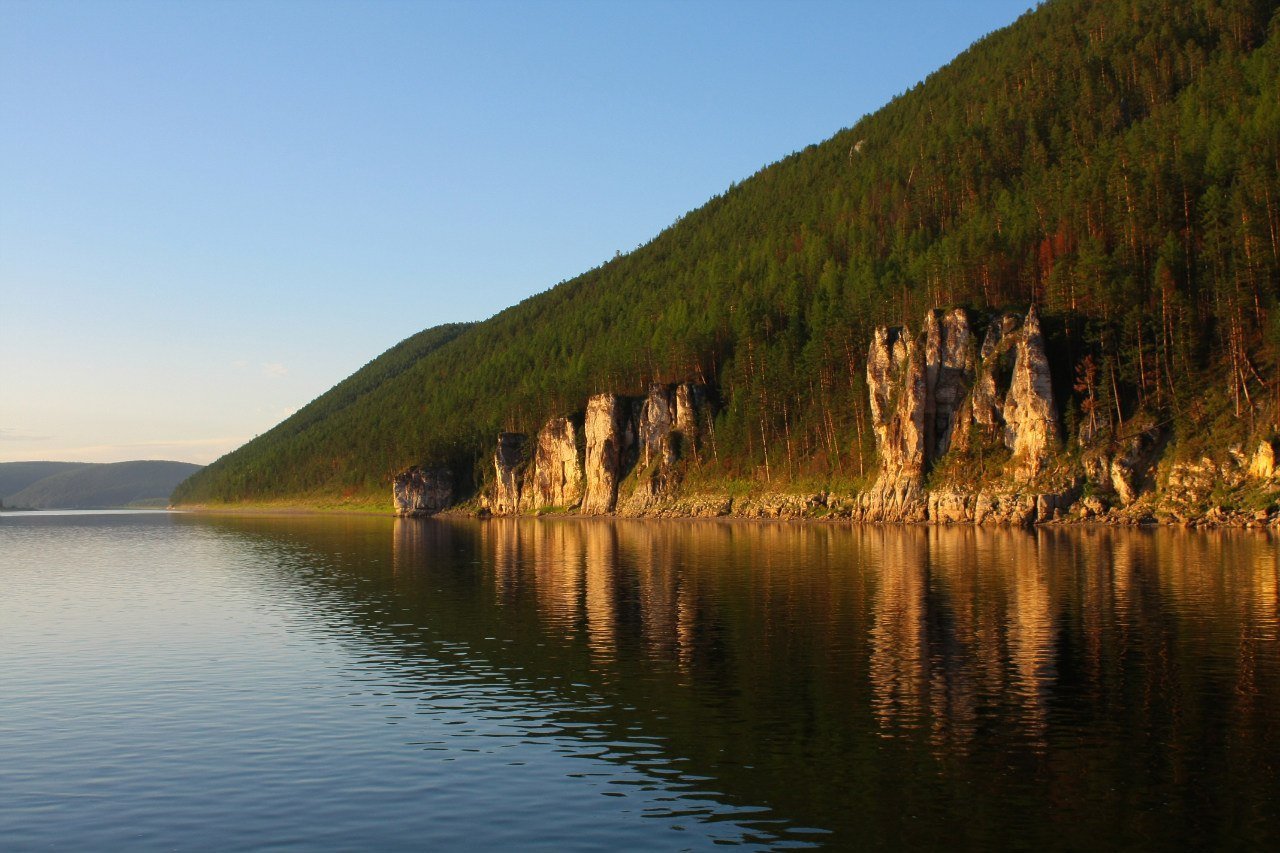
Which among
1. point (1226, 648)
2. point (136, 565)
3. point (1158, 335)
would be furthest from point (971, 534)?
point (136, 565)

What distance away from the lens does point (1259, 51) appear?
142375 millimetres

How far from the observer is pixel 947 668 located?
34.4 metres

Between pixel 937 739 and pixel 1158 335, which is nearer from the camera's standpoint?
pixel 937 739

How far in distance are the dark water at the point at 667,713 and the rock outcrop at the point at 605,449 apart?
107 metres

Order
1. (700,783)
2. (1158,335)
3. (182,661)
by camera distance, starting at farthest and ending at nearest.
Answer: (1158,335), (182,661), (700,783)

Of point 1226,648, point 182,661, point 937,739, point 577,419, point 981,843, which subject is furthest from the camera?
point 577,419

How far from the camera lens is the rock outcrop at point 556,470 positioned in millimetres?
181500

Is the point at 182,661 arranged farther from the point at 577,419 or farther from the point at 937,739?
the point at 577,419

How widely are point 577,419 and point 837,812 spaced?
165728 millimetres

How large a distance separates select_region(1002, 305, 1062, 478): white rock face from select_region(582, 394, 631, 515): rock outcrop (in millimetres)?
76109

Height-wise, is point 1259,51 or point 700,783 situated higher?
point 1259,51

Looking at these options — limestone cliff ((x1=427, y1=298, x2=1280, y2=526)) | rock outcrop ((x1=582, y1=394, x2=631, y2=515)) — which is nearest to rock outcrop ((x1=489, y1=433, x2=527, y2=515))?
rock outcrop ((x1=582, y1=394, x2=631, y2=515))

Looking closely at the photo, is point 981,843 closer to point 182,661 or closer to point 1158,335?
point 182,661

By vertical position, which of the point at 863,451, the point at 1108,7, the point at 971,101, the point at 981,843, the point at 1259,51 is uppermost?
the point at 1108,7
